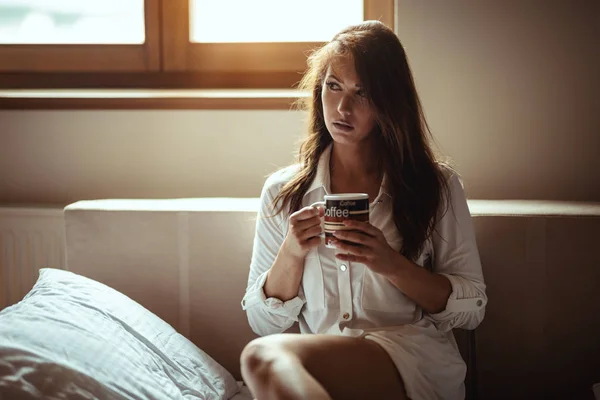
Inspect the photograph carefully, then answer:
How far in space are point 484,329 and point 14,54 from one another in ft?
5.60

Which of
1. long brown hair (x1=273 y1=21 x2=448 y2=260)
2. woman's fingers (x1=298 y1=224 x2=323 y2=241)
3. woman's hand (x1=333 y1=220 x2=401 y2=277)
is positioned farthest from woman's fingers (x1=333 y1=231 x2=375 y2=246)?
long brown hair (x1=273 y1=21 x2=448 y2=260)

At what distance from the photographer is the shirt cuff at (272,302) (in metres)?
1.55

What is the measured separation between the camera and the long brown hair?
1479 mm

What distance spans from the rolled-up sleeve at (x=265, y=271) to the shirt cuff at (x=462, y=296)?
12.2 inches

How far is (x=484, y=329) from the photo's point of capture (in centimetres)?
171

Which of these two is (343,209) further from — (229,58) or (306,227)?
(229,58)

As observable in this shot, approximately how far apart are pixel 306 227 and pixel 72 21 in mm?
1433

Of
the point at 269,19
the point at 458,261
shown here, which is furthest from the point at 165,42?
the point at 458,261

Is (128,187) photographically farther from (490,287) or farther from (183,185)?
(490,287)

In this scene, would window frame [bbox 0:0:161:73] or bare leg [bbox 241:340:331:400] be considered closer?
bare leg [bbox 241:340:331:400]

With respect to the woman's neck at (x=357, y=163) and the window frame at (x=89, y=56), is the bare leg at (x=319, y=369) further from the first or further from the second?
the window frame at (x=89, y=56)

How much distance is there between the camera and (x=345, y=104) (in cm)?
148

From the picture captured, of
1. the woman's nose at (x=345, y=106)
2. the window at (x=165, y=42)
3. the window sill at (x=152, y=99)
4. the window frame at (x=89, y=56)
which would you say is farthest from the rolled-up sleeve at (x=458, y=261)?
the window frame at (x=89, y=56)

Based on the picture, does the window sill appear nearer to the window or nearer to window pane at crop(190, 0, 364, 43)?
the window
